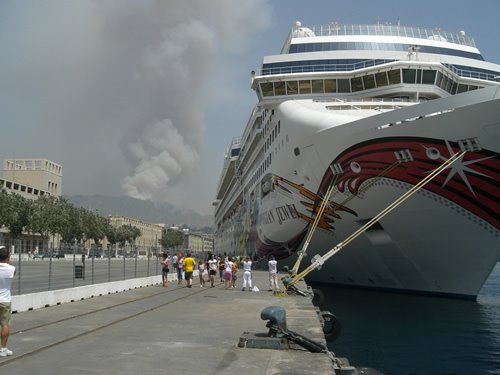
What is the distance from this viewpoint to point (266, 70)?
3194 centimetres

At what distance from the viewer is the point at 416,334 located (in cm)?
1802

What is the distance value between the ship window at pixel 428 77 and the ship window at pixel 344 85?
13.1 ft


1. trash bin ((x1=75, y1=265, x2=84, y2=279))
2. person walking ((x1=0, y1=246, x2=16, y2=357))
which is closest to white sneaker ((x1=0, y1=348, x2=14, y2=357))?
person walking ((x1=0, y1=246, x2=16, y2=357))

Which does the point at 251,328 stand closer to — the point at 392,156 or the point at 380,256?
Answer: the point at 392,156

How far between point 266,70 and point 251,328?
2245cm

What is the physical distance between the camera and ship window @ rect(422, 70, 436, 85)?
25728 mm

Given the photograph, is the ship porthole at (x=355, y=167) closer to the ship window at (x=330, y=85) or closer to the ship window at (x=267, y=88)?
the ship window at (x=330, y=85)

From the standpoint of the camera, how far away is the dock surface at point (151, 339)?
25.6 ft

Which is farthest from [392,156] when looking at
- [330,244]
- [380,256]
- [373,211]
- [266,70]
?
[266,70]

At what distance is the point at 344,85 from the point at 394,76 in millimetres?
3216

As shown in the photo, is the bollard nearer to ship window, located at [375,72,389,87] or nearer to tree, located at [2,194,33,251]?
ship window, located at [375,72,389,87]

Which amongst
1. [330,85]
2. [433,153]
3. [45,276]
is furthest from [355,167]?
[45,276]

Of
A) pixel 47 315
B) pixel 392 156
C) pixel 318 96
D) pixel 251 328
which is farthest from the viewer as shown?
pixel 318 96

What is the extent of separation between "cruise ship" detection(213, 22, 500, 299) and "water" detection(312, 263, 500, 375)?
0.95 m
